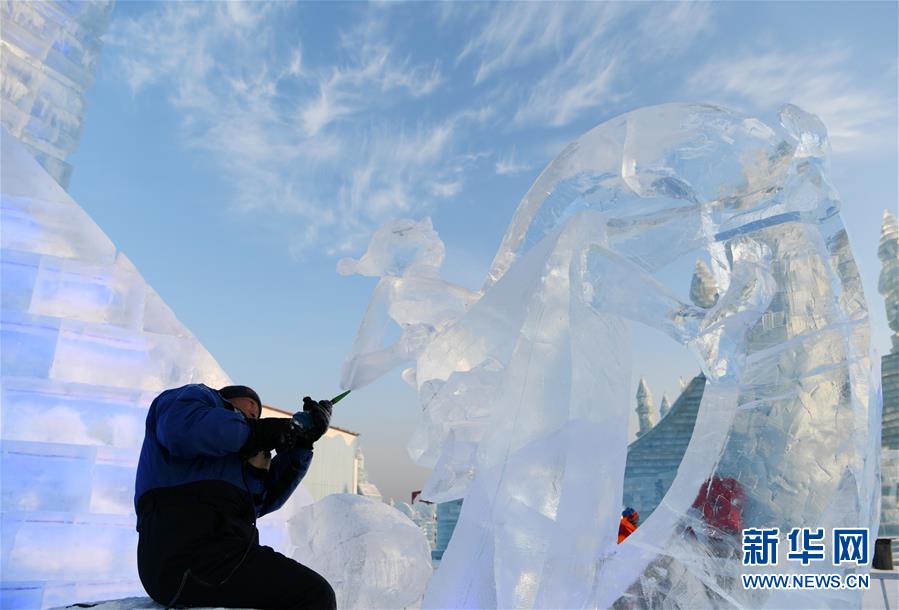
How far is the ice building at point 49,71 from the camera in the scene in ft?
18.1

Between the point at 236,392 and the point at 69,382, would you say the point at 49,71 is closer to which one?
the point at 69,382

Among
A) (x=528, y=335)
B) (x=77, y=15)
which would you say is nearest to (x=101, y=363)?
(x=528, y=335)

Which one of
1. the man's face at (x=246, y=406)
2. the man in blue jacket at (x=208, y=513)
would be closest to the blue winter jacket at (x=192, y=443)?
the man in blue jacket at (x=208, y=513)

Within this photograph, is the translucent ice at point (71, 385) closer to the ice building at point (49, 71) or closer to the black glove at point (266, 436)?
the ice building at point (49, 71)

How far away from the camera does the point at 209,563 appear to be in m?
1.83

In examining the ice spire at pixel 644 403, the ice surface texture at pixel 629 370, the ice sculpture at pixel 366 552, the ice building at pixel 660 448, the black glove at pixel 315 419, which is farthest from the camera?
the ice spire at pixel 644 403

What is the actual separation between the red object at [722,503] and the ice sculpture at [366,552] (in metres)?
1.69

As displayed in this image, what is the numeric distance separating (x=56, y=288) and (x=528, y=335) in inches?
122

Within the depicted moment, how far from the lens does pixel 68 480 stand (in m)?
3.98

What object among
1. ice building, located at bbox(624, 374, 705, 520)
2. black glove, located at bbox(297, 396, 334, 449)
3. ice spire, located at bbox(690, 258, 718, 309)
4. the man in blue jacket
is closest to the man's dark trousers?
the man in blue jacket

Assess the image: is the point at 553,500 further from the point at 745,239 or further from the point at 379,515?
the point at 379,515

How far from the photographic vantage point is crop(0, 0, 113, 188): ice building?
5.52 meters

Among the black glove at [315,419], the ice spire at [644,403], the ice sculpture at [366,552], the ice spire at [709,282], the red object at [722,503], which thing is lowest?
the ice sculpture at [366,552]

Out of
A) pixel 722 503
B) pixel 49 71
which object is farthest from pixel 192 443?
pixel 49 71
